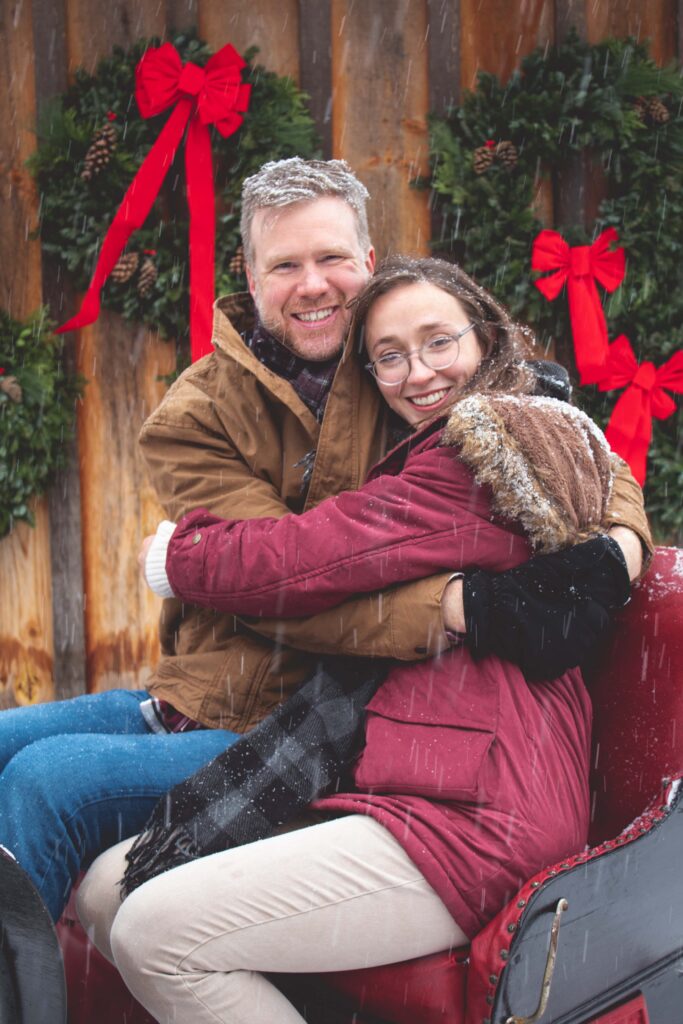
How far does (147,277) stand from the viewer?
3.42m

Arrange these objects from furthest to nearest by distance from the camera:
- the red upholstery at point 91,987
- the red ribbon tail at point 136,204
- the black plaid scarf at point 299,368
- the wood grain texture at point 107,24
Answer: the wood grain texture at point 107,24 → the red ribbon tail at point 136,204 → the black plaid scarf at point 299,368 → the red upholstery at point 91,987

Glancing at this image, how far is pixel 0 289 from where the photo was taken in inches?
139

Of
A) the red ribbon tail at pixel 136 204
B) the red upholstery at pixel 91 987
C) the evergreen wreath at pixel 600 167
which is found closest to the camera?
the red upholstery at pixel 91 987

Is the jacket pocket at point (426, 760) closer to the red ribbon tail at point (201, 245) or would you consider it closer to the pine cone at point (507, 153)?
the red ribbon tail at point (201, 245)

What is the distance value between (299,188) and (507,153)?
4.78 ft

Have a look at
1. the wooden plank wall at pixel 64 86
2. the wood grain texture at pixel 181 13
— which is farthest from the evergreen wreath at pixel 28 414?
the wood grain texture at pixel 181 13

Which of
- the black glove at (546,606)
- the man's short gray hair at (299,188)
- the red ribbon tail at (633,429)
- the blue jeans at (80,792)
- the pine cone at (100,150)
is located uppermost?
the pine cone at (100,150)

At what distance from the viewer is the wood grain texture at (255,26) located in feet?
11.5

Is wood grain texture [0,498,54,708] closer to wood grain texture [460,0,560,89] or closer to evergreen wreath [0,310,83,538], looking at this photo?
evergreen wreath [0,310,83,538]

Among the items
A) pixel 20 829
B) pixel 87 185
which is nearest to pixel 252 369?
pixel 20 829

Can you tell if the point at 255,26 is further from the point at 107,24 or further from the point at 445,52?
the point at 445,52

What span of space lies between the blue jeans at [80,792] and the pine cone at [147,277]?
6.34 feet

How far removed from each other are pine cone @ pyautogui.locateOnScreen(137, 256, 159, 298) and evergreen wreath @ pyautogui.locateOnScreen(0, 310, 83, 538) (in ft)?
1.16

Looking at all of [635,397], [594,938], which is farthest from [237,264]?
[594,938]
